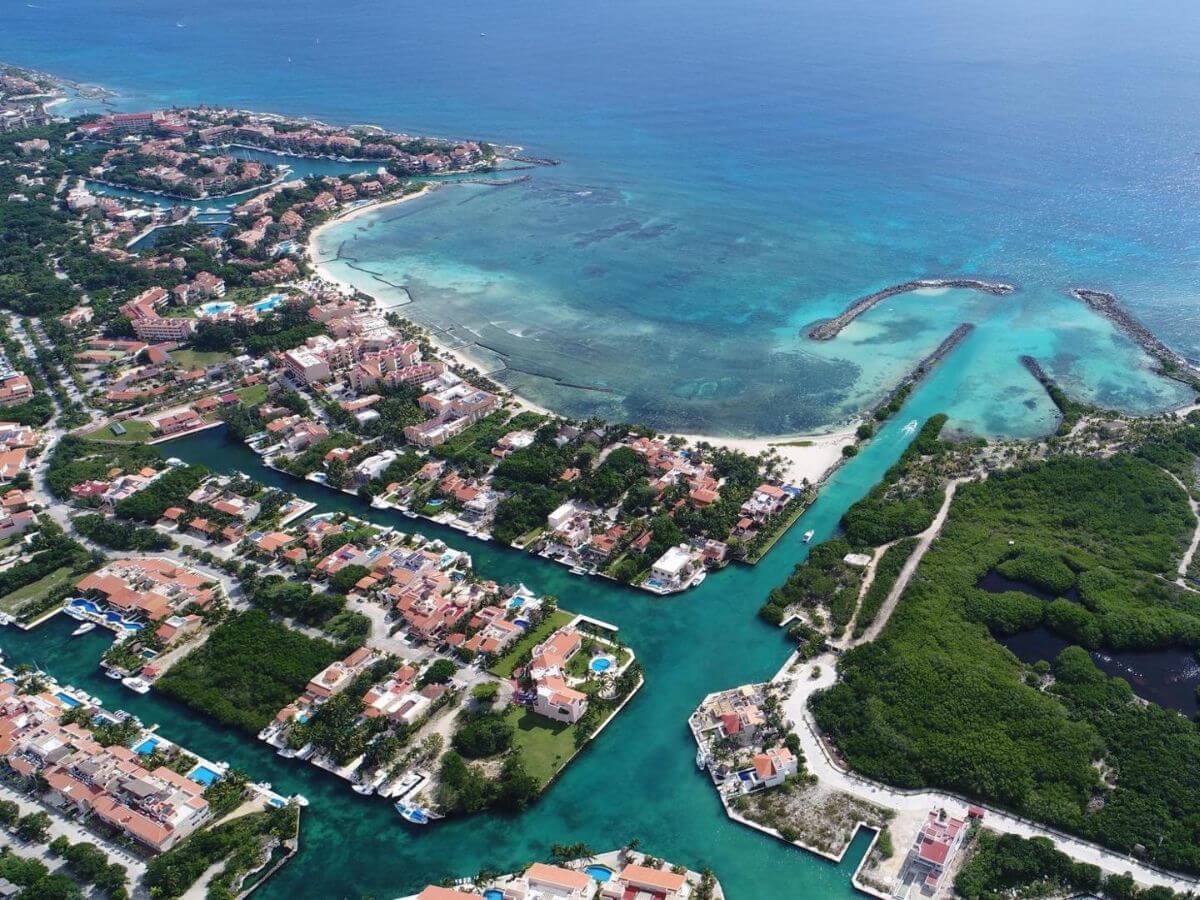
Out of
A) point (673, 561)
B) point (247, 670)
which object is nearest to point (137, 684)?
point (247, 670)

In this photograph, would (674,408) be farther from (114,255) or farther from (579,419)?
(114,255)

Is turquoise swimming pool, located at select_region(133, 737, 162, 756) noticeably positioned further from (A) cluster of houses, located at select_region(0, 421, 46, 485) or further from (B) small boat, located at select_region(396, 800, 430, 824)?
(A) cluster of houses, located at select_region(0, 421, 46, 485)

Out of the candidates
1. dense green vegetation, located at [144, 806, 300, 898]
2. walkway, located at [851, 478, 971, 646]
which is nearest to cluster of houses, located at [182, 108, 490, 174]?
walkway, located at [851, 478, 971, 646]

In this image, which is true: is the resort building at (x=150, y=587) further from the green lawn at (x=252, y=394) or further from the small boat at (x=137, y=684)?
the green lawn at (x=252, y=394)

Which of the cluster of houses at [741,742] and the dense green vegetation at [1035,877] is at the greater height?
the dense green vegetation at [1035,877]

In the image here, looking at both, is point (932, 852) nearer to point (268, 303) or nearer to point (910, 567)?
point (910, 567)

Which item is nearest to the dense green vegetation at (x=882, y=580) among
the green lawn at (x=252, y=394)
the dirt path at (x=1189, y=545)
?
the dirt path at (x=1189, y=545)

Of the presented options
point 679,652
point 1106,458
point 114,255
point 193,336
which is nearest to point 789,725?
point 679,652
